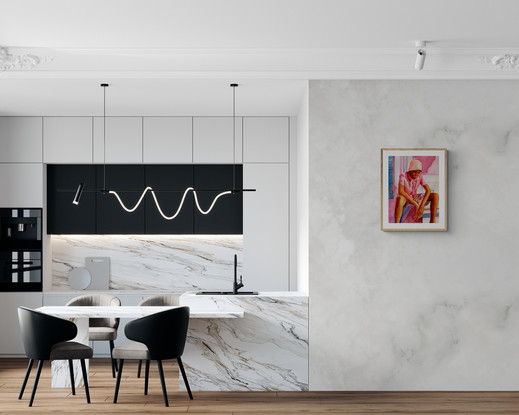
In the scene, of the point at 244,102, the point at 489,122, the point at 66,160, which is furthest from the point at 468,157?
the point at 66,160

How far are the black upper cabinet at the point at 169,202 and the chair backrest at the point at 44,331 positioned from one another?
2.30 metres

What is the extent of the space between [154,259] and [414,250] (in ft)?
10.3

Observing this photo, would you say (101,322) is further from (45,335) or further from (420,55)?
(420,55)

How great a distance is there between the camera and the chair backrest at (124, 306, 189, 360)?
197 inches

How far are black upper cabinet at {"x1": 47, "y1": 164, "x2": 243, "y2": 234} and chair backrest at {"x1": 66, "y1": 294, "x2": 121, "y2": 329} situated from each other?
1140mm

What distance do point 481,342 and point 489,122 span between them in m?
1.80

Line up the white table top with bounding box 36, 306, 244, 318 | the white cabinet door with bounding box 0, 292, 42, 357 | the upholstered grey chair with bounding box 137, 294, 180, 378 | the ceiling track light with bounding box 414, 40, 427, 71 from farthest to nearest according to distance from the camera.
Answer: the white cabinet door with bounding box 0, 292, 42, 357 < the upholstered grey chair with bounding box 137, 294, 180, 378 < the white table top with bounding box 36, 306, 244, 318 < the ceiling track light with bounding box 414, 40, 427, 71

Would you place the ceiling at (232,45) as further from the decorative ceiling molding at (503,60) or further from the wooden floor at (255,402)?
the wooden floor at (255,402)

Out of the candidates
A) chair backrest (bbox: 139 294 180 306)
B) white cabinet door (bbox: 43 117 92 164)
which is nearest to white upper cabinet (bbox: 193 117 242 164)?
white cabinet door (bbox: 43 117 92 164)

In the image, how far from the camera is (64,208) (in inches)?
286

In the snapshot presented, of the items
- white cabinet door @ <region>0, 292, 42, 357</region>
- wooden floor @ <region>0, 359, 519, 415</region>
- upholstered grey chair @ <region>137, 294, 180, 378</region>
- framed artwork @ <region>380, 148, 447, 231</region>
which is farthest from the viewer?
white cabinet door @ <region>0, 292, 42, 357</region>

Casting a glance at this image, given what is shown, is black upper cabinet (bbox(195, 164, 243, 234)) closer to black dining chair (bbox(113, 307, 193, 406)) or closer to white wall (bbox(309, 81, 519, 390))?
white wall (bbox(309, 81, 519, 390))

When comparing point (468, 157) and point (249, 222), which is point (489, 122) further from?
point (249, 222)

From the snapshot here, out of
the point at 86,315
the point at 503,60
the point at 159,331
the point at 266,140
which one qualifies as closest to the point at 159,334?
the point at 159,331
